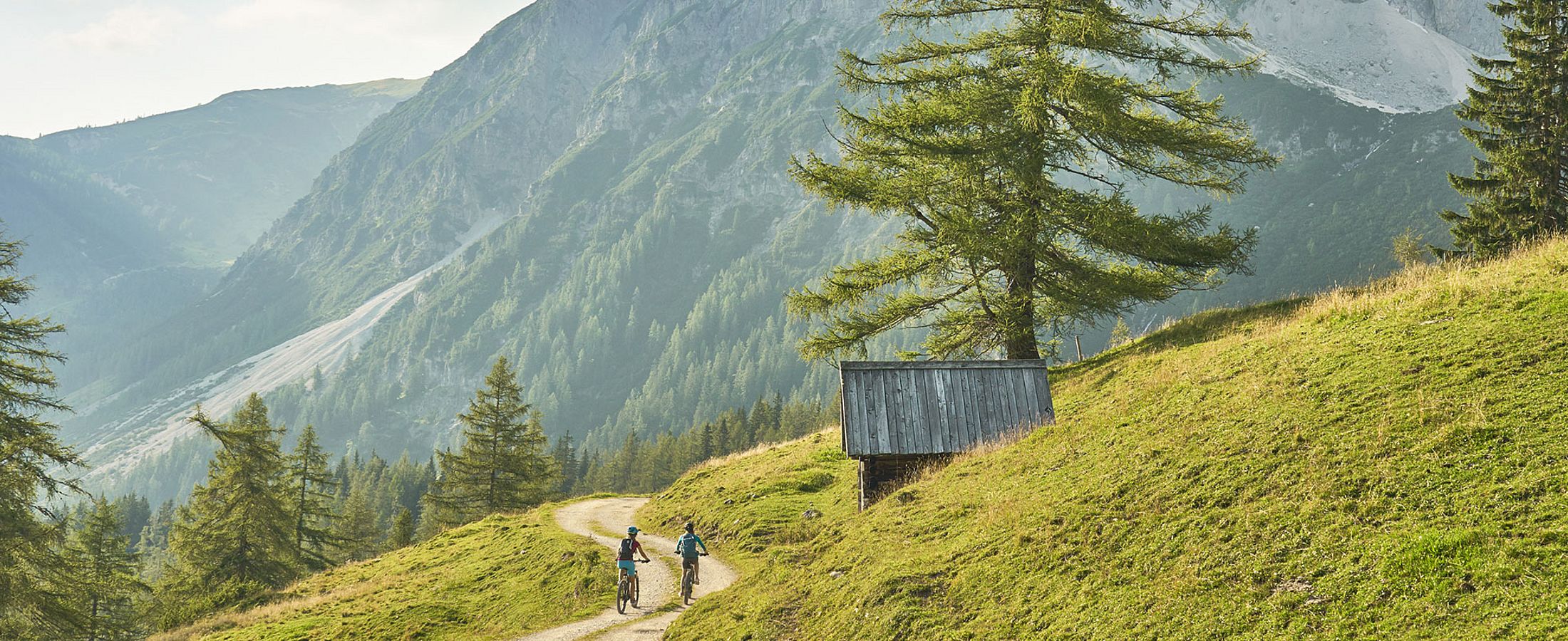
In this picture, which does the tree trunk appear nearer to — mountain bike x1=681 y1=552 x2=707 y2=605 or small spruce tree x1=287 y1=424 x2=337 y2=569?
mountain bike x1=681 y1=552 x2=707 y2=605

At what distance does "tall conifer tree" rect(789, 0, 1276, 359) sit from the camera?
77.5 feet

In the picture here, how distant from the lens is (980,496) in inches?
645

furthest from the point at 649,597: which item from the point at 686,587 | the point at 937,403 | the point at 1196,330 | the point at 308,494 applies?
the point at 308,494

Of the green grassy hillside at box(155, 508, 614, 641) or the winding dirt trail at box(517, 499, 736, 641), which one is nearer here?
the winding dirt trail at box(517, 499, 736, 641)

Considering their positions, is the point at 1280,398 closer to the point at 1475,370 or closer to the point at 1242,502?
the point at 1475,370

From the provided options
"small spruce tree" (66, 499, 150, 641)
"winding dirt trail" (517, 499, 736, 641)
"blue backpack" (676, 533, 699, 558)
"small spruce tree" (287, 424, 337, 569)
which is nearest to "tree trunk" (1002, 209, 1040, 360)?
"blue backpack" (676, 533, 699, 558)

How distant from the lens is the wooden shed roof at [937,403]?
20781mm

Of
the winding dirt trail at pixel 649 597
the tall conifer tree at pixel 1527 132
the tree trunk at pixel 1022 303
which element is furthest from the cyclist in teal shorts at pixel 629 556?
the tall conifer tree at pixel 1527 132

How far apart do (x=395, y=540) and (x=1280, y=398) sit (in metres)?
59.8

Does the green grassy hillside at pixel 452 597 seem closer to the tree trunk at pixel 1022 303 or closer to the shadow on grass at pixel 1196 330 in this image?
the tree trunk at pixel 1022 303

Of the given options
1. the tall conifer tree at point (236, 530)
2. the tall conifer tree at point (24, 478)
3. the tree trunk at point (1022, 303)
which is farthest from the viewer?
the tall conifer tree at point (236, 530)

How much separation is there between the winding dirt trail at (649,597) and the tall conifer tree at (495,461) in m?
18.8

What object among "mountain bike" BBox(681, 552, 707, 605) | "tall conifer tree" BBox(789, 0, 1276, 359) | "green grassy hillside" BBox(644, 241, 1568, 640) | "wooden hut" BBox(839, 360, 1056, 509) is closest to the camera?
"green grassy hillside" BBox(644, 241, 1568, 640)

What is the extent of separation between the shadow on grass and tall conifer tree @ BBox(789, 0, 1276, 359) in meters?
1.26
